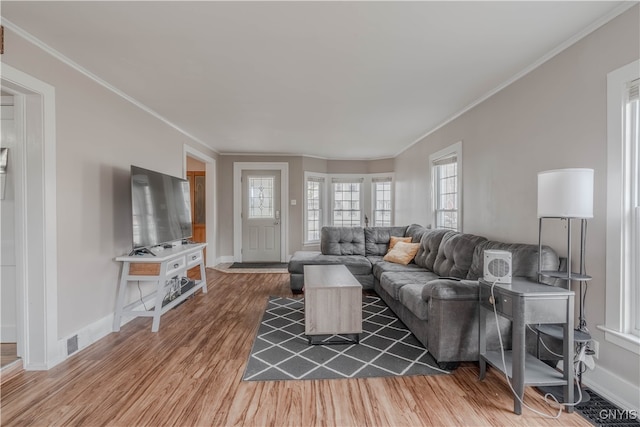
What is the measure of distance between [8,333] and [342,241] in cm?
394

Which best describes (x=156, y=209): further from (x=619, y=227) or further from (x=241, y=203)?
(x=619, y=227)

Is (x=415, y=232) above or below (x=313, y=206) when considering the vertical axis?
below

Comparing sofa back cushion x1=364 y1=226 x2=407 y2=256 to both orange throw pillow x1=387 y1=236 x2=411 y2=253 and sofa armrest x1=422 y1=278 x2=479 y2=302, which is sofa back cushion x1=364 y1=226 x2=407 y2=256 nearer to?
orange throw pillow x1=387 y1=236 x2=411 y2=253

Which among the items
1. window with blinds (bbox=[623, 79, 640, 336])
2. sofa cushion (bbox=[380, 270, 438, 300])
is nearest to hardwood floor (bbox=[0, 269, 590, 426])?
window with blinds (bbox=[623, 79, 640, 336])

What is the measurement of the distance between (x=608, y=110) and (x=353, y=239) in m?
3.46

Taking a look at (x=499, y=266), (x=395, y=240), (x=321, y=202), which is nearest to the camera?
(x=499, y=266)

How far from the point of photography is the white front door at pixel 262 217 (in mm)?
6461

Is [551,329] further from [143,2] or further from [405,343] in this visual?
[143,2]

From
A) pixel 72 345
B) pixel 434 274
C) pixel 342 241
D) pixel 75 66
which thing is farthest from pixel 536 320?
pixel 75 66

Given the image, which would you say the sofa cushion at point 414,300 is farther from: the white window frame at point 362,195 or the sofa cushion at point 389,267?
the white window frame at point 362,195

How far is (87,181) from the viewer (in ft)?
8.67

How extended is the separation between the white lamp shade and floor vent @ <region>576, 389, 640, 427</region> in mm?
1172

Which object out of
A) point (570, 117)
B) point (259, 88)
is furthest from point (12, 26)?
point (570, 117)

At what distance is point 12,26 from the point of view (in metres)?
1.96
